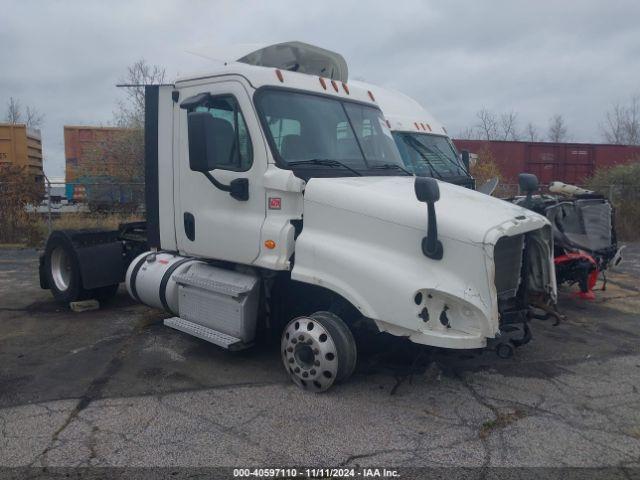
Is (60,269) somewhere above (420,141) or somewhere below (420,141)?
below

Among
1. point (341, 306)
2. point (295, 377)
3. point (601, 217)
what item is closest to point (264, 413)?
point (295, 377)

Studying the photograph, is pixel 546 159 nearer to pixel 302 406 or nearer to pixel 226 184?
pixel 226 184

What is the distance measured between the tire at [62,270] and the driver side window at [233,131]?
3.42 metres

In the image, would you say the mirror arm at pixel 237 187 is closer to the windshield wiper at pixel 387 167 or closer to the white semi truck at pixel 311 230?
the white semi truck at pixel 311 230

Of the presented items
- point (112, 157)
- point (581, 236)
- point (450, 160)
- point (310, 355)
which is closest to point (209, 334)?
point (310, 355)

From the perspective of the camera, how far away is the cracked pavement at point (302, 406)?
12.6ft

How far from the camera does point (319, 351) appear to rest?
15.4 ft

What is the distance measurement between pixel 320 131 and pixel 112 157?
1484 centimetres

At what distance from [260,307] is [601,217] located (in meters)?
5.53

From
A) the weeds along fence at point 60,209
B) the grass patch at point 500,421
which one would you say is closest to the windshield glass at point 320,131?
the grass patch at point 500,421

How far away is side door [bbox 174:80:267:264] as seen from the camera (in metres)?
5.14

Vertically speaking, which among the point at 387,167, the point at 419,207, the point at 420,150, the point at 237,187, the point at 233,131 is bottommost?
the point at 419,207

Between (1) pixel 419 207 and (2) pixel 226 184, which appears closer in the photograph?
(1) pixel 419 207

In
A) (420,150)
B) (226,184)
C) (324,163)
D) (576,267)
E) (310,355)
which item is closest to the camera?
(310,355)
